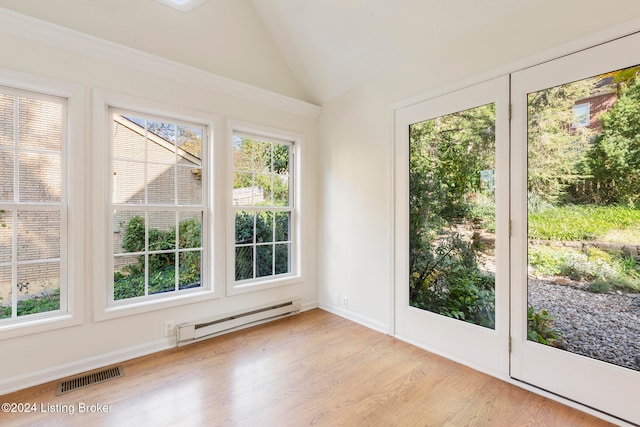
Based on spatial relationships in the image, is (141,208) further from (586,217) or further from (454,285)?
(586,217)

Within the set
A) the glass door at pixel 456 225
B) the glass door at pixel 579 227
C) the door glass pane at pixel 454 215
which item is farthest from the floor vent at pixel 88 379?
the glass door at pixel 579 227

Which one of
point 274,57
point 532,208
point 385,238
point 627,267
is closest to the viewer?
point 627,267

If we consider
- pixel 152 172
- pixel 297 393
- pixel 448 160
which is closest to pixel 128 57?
pixel 152 172

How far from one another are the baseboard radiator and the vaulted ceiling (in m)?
2.45

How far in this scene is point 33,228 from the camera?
2.24 m

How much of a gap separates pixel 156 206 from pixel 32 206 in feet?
2.69

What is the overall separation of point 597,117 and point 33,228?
3904mm

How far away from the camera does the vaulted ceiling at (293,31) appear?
2334mm

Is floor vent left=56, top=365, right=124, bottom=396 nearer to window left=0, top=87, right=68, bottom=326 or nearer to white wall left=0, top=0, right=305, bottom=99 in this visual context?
window left=0, top=87, right=68, bottom=326

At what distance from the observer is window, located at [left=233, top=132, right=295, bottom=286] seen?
10.8 ft

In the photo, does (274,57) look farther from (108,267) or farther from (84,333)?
(84,333)

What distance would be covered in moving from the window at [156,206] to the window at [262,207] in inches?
15.2

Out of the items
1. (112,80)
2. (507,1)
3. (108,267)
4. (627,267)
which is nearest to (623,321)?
(627,267)

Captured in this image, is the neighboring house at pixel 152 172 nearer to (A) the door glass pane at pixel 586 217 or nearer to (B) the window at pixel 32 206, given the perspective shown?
(B) the window at pixel 32 206
